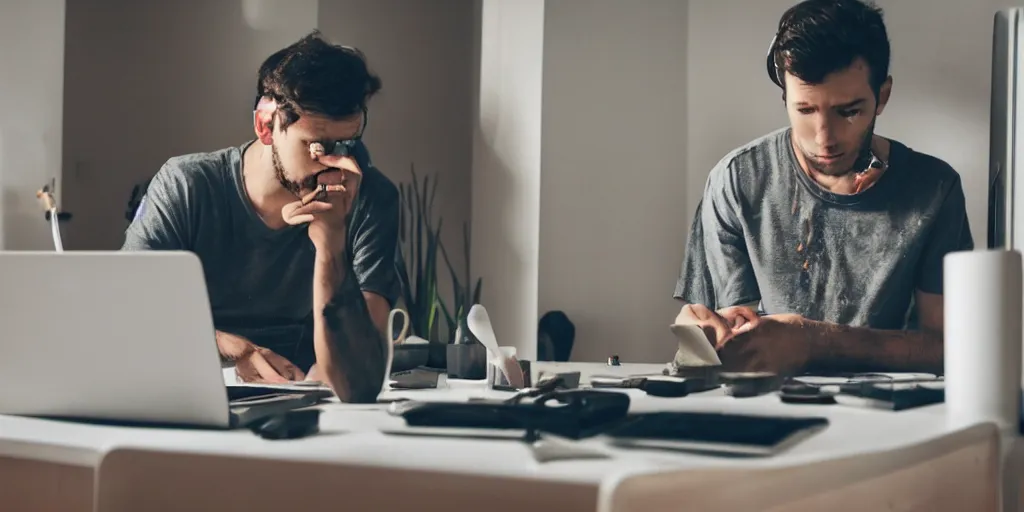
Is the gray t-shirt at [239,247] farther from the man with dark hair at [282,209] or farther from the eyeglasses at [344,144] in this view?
the eyeglasses at [344,144]

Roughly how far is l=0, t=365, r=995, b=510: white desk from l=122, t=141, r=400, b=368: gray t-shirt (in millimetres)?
1627

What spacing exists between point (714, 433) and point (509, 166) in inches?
86.9

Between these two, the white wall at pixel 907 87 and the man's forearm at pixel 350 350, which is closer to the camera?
the man's forearm at pixel 350 350

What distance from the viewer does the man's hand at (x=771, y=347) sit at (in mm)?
2805

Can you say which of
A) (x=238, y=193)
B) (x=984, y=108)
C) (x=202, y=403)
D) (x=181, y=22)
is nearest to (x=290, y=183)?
(x=238, y=193)

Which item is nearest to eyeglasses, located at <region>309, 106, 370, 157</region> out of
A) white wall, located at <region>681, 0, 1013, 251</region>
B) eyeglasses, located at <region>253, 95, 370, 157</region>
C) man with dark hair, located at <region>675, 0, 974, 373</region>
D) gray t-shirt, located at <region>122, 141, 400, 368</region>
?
eyeglasses, located at <region>253, 95, 370, 157</region>

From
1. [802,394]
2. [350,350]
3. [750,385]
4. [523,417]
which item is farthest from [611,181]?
[523,417]

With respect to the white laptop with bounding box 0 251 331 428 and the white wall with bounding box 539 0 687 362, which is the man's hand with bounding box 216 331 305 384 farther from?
the white laptop with bounding box 0 251 331 428

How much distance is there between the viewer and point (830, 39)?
2.88 metres

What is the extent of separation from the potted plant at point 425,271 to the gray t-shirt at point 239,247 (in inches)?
4.1

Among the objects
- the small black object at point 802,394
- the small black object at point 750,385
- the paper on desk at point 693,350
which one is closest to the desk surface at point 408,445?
the small black object at point 802,394

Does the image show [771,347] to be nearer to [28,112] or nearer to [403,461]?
[403,461]

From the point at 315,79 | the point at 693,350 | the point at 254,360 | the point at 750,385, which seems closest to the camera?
the point at 750,385

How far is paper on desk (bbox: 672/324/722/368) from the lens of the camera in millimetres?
2568
